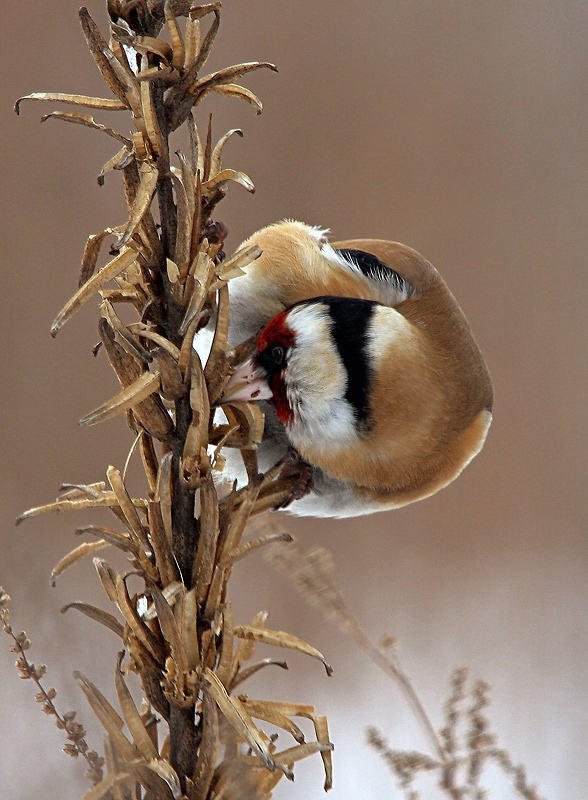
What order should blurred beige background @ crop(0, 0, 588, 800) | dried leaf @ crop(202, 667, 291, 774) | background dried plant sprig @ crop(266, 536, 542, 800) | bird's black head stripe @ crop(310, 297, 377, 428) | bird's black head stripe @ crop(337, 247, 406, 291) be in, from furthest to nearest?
blurred beige background @ crop(0, 0, 588, 800) → bird's black head stripe @ crop(337, 247, 406, 291) → bird's black head stripe @ crop(310, 297, 377, 428) → background dried plant sprig @ crop(266, 536, 542, 800) → dried leaf @ crop(202, 667, 291, 774)

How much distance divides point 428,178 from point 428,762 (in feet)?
2.69

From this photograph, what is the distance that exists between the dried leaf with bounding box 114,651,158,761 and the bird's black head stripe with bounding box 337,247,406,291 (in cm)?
36

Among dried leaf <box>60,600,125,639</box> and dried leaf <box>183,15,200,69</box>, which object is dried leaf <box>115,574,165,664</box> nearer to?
dried leaf <box>60,600,125,639</box>

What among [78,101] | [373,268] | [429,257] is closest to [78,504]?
[78,101]

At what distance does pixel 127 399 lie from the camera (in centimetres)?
21

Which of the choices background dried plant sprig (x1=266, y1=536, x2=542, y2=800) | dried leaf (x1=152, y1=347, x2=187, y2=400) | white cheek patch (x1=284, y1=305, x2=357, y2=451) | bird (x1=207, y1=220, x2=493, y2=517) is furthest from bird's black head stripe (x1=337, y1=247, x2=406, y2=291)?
dried leaf (x1=152, y1=347, x2=187, y2=400)

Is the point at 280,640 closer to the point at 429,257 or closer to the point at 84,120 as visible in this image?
the point at 84,120

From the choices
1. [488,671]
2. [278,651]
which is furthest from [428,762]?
[488,671]

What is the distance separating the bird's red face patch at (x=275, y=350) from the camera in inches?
16.1

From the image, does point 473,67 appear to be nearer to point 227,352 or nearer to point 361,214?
point 361,214

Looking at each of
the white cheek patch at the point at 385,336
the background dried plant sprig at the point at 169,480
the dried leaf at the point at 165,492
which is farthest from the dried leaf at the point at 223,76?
the white cheek patch at the point at 385,336

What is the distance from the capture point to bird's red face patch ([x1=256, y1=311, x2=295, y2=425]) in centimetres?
41

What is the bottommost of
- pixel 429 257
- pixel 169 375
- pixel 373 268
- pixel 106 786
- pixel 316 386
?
pixel 106 786

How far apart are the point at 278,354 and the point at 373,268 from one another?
0.15 m
